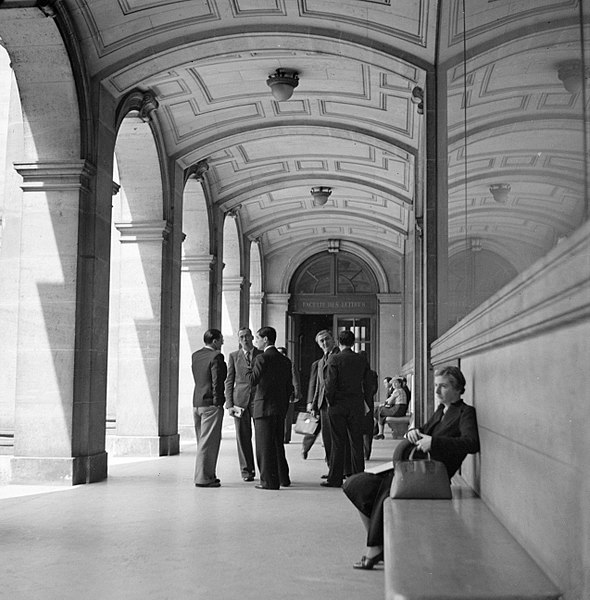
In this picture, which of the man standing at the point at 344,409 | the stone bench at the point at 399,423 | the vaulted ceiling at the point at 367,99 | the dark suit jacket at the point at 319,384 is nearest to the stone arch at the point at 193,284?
the vaulted ceiling at the point at 367,99

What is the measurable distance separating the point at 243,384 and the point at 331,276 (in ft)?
53.5

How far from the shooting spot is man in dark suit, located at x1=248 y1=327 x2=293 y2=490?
311 inches

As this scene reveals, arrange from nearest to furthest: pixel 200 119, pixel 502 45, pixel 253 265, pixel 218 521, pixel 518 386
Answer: pixel 518 386 → pixel 502 45 → pixel 218 521 → pixel 200 119 → pixel 253 265

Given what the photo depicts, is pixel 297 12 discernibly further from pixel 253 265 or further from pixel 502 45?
pixel 253 265

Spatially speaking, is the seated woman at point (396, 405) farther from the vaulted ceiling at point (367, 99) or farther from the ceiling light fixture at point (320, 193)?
the ceiling light fixture at point (320, 193)

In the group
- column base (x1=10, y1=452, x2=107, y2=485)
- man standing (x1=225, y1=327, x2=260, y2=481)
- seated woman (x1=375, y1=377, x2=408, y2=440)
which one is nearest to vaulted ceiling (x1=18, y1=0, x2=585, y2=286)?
man standing (x1=225, y1=327, x2=260, y2=481)

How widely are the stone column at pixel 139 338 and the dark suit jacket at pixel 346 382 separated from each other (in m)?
4.40

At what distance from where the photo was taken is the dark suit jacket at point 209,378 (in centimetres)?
807

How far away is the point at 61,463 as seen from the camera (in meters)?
8.49

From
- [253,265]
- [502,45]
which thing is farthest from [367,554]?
[253,265]

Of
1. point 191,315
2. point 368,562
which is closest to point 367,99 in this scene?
point 191,315

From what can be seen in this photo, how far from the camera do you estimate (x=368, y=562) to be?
443cm

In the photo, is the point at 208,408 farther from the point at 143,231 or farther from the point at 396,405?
the point at 396,405

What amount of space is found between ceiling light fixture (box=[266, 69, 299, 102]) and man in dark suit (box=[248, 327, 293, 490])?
392cm
